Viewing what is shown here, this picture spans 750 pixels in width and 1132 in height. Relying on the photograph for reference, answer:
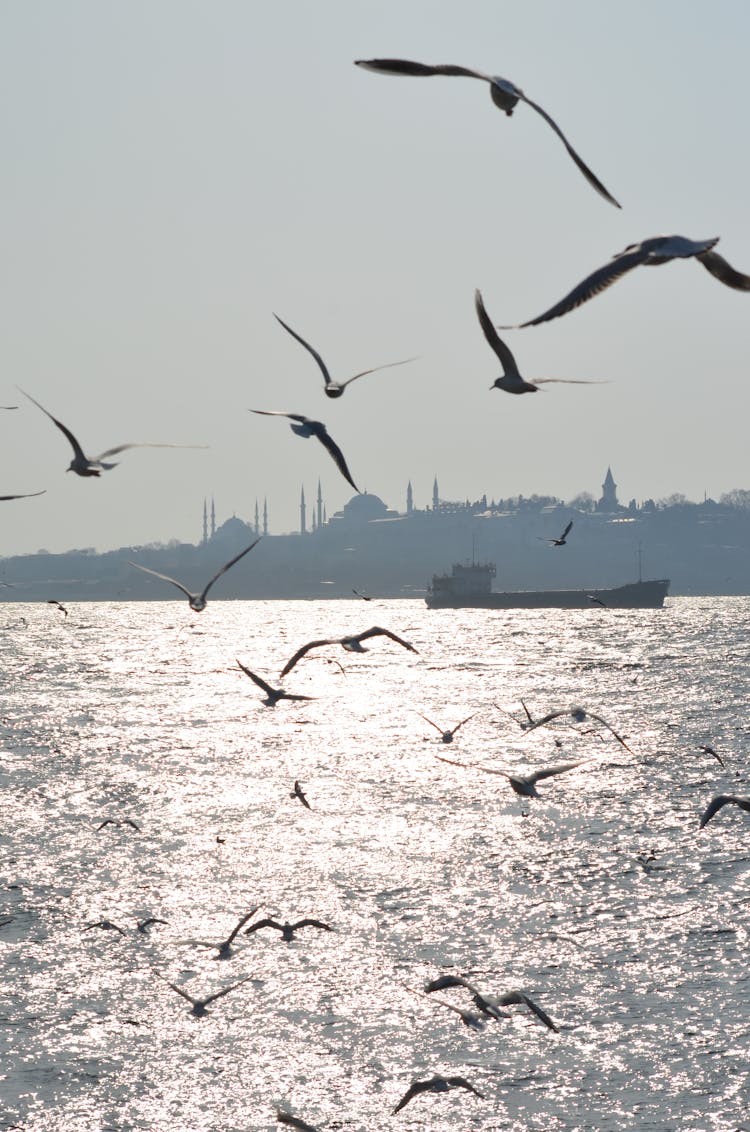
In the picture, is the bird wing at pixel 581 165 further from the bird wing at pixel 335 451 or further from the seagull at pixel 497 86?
the bird wing at pixel 335 451

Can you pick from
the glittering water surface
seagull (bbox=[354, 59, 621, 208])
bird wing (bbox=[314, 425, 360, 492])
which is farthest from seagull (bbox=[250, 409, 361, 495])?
the glittering water surface

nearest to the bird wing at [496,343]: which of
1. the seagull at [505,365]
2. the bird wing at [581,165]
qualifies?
the seagull at [505,365]

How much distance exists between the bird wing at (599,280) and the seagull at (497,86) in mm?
718

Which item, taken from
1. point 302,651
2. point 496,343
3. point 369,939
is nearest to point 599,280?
point 496,343

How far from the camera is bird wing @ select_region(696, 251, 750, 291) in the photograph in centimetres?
550

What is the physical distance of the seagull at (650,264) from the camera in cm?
553

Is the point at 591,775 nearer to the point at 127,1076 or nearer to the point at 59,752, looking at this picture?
the point at 59,752

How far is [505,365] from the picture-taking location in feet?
27.7

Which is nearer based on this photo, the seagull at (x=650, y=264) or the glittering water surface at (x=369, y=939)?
the seagull at (x=650, y=264)

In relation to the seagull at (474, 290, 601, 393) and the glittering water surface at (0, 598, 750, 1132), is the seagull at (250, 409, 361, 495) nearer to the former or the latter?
the seagull at (474, 290, 601, 393)

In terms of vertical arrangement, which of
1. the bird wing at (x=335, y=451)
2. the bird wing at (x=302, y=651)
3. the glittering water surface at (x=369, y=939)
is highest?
the bird wing at (x=335, y=451)

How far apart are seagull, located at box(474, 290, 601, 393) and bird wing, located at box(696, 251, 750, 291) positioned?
1.90 m

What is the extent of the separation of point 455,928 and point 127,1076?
11.8 m

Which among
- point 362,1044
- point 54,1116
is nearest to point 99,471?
point 54,1116
